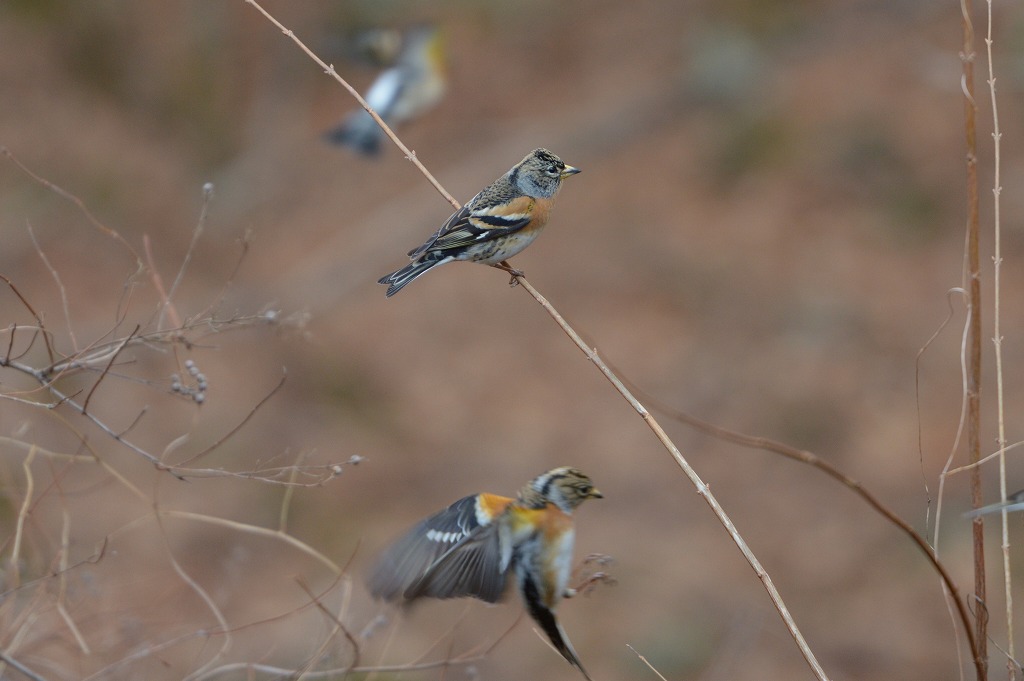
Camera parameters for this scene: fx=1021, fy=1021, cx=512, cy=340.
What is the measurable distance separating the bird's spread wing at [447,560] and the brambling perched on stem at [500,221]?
4.02ft

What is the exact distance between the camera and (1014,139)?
1216cm

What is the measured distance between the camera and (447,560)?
3.39 m

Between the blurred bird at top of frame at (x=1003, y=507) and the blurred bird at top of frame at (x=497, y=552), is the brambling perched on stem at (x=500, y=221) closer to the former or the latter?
the blurred bird at top of frame at (x=497, y=552)

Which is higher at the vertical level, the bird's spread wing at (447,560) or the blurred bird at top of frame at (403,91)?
the blurred bird at top of frame at (403,91)

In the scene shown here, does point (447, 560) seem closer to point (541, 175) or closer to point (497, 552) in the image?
point (497, 552)

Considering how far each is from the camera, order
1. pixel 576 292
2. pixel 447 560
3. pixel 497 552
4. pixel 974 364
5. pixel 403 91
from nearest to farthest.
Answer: pixel 974 364 < pixel 447 560 < pixel 497 552 < pixel 403 91 < pixel 576 292

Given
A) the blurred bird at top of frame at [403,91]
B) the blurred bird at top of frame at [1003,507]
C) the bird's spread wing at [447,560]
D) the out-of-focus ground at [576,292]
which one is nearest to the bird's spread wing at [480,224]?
the blurred bird at top of frame at [403,91]

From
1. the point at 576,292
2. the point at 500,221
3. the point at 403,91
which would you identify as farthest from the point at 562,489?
the point at 576,292

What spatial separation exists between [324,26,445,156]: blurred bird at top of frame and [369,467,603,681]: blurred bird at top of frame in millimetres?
3043

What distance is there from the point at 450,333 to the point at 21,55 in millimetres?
5851

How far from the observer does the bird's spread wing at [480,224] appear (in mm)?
4727

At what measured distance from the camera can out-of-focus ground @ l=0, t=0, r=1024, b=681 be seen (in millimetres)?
9750

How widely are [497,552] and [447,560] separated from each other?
0.20 m

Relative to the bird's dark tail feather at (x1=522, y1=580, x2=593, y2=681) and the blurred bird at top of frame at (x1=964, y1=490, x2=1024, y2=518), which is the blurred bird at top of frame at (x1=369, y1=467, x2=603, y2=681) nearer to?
the bird's dark tail feather at (x1=522, y1=580, x2=593, y2=681)
